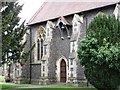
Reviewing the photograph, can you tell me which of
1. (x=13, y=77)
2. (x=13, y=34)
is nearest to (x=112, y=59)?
(x=13, y=34)

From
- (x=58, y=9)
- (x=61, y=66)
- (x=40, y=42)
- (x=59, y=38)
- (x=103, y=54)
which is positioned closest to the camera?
(x=103, y=54)

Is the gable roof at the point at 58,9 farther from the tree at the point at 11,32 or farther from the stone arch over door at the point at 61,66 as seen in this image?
the tree at the point at 11,32

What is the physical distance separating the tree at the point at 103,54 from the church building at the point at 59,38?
5027 mm

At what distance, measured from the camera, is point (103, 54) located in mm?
20219

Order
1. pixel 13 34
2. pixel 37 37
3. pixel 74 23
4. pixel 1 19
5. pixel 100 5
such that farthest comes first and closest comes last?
1. pixel 37 37
2. pixel 74 23
3. pixel 100 5
4. pixel 13 34
5. pixel 1 19

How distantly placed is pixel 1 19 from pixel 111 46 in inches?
302

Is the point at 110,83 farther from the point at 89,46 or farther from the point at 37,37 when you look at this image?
the point at 37,37

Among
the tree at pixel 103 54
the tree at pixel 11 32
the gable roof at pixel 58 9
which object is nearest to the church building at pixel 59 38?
the gable roof at pixel 58 9

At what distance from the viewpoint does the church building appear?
2884cm

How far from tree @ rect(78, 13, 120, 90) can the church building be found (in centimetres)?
503

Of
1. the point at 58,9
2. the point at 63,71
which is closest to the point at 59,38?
the point at 63,71

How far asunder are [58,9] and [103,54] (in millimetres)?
15776

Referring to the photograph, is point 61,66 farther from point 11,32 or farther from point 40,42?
point 11,32

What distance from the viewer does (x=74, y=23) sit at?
29.8 metres
